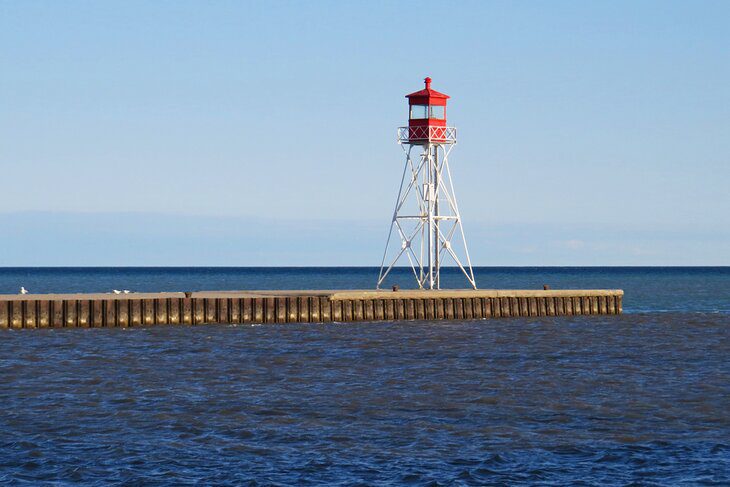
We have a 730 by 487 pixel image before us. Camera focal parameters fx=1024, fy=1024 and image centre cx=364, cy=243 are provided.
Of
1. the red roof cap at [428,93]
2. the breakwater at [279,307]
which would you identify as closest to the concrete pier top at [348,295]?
the breakwater at [279,307]

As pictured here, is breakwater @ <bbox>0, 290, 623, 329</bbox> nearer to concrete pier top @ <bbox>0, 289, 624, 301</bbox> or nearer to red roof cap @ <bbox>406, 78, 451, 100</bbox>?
concrete pier top @ <bbox>0, 289, 624, 301</bbox>

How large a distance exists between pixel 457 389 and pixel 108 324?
935 inches

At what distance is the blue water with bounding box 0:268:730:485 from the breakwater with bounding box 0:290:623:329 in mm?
1174

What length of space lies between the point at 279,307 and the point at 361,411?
86.9 ft

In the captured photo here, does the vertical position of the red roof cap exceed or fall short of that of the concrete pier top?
it exceeds it

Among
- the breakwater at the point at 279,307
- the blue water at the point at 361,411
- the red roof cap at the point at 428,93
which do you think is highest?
the red roof cap at the point at 428,93

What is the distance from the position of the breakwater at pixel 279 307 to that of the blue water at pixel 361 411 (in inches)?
46.2

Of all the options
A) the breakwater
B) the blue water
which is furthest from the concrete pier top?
the blue water

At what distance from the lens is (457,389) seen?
30609 millimetres

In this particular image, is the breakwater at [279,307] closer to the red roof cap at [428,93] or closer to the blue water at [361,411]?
the blue water at [361,411]

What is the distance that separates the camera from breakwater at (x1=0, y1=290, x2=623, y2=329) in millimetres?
48375

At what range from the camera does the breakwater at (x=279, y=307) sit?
4838cm

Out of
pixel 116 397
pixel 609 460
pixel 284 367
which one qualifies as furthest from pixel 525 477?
pixel 284 367

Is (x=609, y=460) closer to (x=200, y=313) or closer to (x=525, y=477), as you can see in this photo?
(x=525, y=477)
